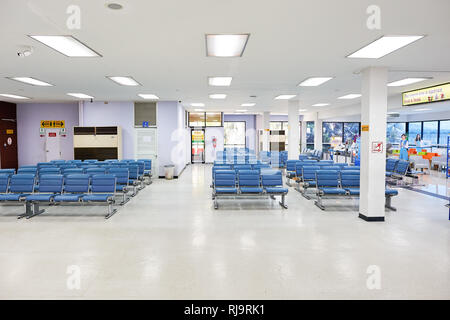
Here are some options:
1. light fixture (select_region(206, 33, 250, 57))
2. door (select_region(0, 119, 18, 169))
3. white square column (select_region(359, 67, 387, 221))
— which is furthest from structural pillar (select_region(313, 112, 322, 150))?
door (select_region(0, 119, 18, 169))

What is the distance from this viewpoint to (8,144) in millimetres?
11719

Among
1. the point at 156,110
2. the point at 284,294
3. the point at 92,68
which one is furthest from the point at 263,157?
the point at 284,294

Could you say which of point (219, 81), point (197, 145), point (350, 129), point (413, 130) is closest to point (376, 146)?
point (219, 81)

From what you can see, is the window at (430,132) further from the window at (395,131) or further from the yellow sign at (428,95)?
the yellow sign at (428,95)

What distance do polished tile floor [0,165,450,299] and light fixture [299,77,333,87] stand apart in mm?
3129

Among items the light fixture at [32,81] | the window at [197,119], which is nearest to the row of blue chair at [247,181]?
the light fixture at [32,81]

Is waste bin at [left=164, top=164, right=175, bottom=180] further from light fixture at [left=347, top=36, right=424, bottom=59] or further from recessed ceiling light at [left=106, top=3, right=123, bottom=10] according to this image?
recessed ceiling light at [left=106, top=3, right=123, bottom=10]

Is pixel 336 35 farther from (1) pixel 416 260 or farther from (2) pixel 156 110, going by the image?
(2) pixel 156 110

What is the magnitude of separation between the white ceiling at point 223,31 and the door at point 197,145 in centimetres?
1063

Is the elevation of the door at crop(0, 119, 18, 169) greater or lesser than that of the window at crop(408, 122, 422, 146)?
lesser

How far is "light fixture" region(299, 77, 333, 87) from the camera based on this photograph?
7012 mm

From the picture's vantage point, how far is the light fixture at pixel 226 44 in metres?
4.02

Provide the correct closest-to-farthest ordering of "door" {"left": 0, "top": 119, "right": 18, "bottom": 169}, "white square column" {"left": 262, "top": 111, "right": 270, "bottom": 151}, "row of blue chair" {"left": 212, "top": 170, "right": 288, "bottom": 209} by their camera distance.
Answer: "row of blue chair" {"left": 212, "top": 170, "right": 288, "bottom": 209}
"door" {"left": 0, "top": 119, "right": 18, "bottom": 169}
"white square column" {"left": 262, "top": 111, "right": 270, "bottom": 151}

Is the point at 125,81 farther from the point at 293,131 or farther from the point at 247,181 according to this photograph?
the point at 293,131
